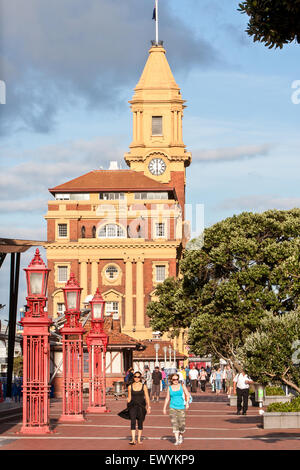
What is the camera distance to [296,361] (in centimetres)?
2523

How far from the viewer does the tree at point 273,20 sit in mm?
12391

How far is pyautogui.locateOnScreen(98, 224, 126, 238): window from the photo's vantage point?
112 m

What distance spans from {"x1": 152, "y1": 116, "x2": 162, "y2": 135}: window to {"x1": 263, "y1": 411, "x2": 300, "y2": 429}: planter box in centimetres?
9861

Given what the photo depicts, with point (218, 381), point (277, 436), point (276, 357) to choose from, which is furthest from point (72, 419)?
point (218, 381)

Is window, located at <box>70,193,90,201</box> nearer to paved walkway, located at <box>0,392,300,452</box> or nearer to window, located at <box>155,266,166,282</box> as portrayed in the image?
window, located at <box>155,266,166,282</box>

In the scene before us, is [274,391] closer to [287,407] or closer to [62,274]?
[287,407]

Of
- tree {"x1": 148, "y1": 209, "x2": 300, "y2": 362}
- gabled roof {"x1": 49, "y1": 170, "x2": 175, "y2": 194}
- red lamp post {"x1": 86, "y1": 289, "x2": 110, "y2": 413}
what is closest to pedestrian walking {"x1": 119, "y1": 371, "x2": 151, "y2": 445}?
red lamp post {"x1": 86, "y1": 289, "x2": 110, "y2": 413}

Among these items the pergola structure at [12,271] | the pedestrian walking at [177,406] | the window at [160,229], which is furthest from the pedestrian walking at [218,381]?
the window at [160,229]

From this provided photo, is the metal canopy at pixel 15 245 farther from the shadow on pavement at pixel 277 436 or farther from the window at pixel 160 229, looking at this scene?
the window at pixel 160 229

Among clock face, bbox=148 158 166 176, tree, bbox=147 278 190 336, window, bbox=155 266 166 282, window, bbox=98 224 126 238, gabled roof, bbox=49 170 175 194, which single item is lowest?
tree, bbox=147 278 190 336

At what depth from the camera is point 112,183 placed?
115750mm
